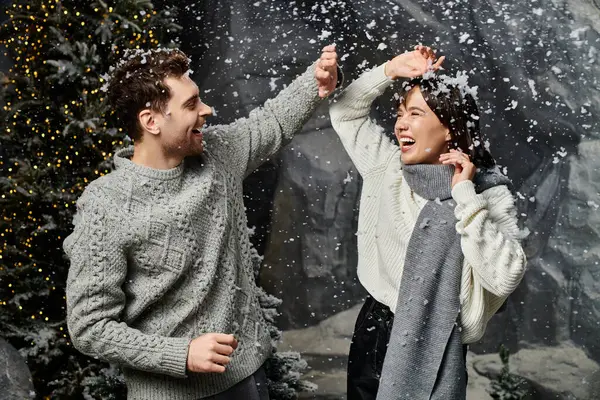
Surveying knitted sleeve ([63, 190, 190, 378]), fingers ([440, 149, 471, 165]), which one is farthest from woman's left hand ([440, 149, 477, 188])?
knitted sleeve ([63, 190, 190, 378])

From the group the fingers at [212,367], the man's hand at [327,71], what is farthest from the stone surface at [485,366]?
the fingers at [212,367]

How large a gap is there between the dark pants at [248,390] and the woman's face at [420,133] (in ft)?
2.77

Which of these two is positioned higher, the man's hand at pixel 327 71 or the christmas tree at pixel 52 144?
the man's hand at pixel 327 71

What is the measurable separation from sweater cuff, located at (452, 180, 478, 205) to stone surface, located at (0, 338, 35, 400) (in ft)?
7.59

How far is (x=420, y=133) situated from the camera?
9.04ft

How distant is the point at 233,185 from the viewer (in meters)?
2.90

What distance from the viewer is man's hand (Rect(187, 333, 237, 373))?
2.51 m

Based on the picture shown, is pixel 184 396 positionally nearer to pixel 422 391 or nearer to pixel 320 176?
pixel 422 391

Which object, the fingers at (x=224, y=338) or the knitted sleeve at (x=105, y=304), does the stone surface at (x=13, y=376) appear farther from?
the fingers at (x=224, y=338)

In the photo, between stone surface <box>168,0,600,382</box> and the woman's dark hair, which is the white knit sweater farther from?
stone surface <box>168,0,600,382</box>

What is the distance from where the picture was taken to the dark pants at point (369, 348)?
2980 mm

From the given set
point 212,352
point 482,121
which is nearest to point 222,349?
point 212,352

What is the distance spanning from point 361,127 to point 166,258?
31.8 inches

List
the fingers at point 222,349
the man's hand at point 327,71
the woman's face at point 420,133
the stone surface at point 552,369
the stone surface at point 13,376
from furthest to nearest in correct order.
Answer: the stone surface at point 552,369, the stone surface at point 13,376, the man's hand at point 327,71, the woman's face at point 420,133, the fingers at point 222,349
